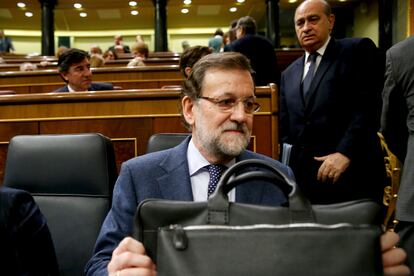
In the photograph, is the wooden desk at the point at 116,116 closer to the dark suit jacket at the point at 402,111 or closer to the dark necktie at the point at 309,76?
the dark necktie at the point at 309,76

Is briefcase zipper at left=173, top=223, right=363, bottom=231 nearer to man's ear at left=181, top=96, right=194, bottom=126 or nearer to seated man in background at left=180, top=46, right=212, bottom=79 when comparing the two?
man's ear at left=181, top=96, right=194, bottom=126

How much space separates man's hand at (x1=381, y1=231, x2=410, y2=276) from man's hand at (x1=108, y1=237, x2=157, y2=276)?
1.19ft

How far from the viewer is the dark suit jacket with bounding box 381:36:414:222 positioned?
1.79m

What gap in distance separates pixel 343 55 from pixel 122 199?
1.50 metres

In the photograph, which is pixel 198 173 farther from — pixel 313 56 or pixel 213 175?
pixel 313 56

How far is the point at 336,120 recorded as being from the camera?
234 centimetres

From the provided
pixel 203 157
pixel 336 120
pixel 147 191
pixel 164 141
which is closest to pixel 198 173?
pixel 203 157

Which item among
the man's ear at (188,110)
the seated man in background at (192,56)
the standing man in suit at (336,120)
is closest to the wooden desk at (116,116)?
the seated man in background at (192,56)

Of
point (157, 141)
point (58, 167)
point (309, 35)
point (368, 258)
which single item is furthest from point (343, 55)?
point (368, 258)

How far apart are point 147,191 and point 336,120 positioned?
1301 mm

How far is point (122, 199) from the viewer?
130 cm

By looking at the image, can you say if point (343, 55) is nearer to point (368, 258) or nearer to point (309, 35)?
point (309, 35)

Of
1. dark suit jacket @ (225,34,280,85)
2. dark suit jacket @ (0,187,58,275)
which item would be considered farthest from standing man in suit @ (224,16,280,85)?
dark suit jacket @ (0,187,58,275)

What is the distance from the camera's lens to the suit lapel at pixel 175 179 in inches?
52.0
